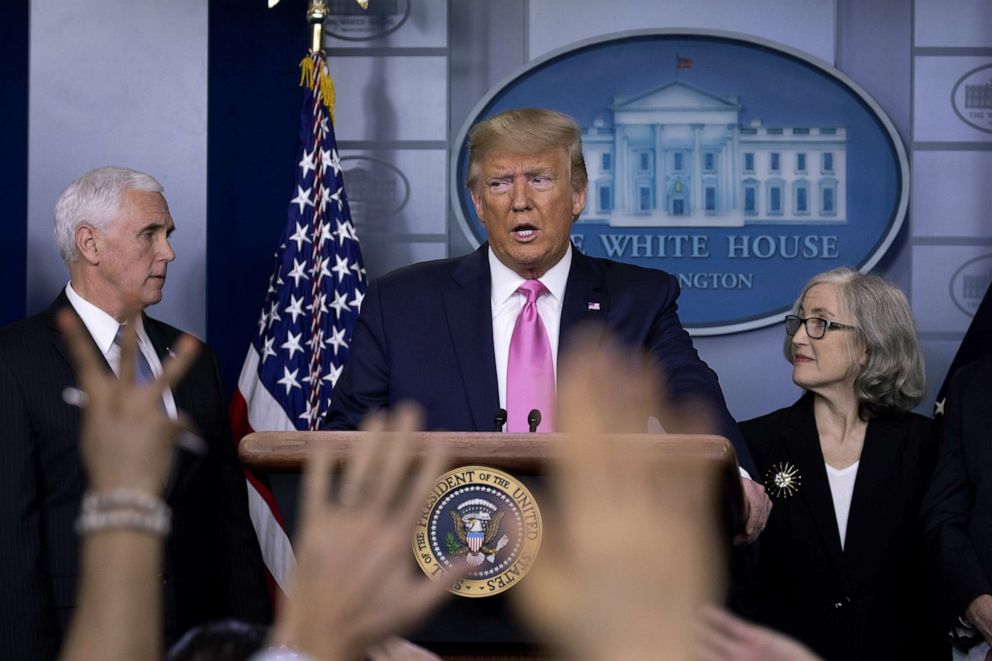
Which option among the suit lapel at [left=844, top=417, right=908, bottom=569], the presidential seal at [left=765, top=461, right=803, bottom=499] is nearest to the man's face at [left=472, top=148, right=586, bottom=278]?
the presidential seal at [left=765, top=461, right=803, bottom=499]

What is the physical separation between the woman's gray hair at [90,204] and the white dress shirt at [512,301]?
3.70ft

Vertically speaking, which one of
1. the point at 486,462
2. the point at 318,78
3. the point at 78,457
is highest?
the point at 318,78

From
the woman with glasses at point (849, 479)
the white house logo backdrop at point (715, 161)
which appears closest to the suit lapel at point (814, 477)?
the woman with glasses at point (849, 479)

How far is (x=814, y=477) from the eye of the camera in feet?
11.8

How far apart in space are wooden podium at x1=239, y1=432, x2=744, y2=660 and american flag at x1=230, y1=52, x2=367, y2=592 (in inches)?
86.9

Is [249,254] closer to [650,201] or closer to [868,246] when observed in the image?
[650,201]

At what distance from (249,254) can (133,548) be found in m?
3.61

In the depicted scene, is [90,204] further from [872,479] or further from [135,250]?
[872,479]

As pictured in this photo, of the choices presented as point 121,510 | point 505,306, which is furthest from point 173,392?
point 121,510

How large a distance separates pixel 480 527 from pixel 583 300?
916 millimetres

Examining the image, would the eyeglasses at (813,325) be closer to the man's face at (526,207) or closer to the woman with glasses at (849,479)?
the woman with glasses at (849,479)

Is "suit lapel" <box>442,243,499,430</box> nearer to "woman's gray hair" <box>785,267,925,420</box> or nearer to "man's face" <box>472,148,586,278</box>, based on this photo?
"man's face" <box>472,148,586,278</box>

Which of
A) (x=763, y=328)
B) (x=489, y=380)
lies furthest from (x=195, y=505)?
(x=763, y=328)

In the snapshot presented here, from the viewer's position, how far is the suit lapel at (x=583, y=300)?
2660mm
